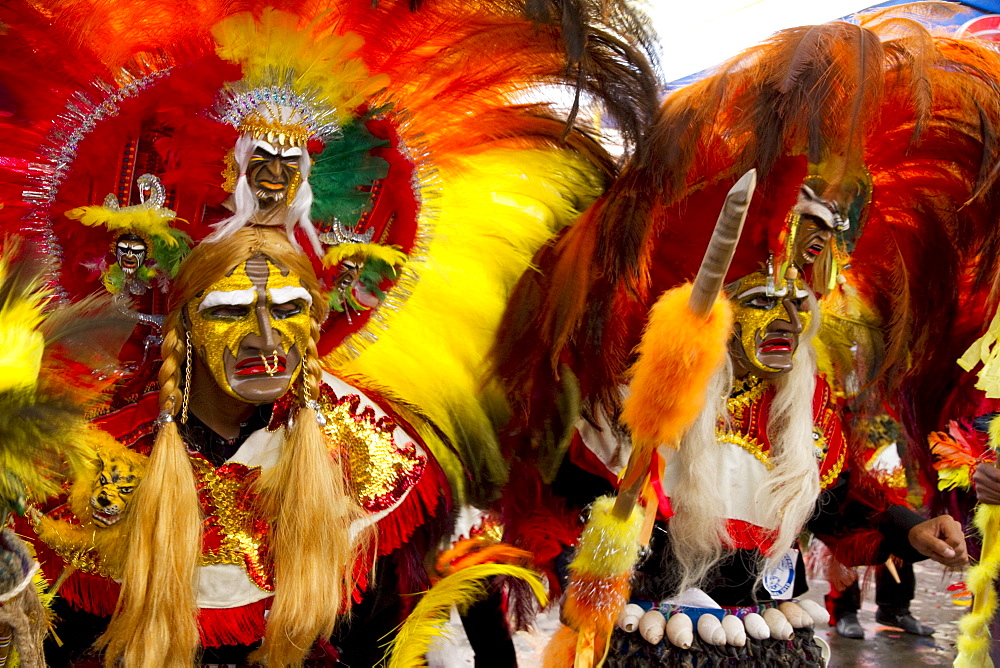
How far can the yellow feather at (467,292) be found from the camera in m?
2.47

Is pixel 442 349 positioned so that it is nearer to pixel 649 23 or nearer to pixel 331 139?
pixel 331 139

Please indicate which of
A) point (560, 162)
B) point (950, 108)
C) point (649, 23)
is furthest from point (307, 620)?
point (950, 108)

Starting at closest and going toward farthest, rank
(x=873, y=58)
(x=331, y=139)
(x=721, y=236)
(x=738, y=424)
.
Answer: (x=721, y=236) → (x=873, y=58) → (x=331, y=139) → (x=738, y=424)

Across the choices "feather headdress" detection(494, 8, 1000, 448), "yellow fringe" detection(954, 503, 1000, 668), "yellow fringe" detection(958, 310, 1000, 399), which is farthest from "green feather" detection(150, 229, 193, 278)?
"yellow fringe" detection(954, 503, 1000, 668)

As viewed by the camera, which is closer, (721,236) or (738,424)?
(721,236)

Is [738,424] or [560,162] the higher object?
[560,162]

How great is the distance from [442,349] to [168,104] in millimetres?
937

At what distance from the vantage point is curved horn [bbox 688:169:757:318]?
1.63m

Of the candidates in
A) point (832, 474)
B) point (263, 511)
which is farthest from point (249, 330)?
point (832, 474)

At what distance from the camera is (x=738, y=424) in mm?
2449

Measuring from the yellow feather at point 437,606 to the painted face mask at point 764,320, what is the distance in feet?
2.73

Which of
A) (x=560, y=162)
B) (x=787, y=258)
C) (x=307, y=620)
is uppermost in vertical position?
(x=560, y=162)

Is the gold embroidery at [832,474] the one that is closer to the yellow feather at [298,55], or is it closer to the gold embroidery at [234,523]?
the gold embroidery at [234,523]

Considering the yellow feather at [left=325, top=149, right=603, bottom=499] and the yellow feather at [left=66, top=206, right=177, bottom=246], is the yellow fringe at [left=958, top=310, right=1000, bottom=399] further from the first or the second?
the yellow feather at [left=66, top=206, right=177, bottom=246]
